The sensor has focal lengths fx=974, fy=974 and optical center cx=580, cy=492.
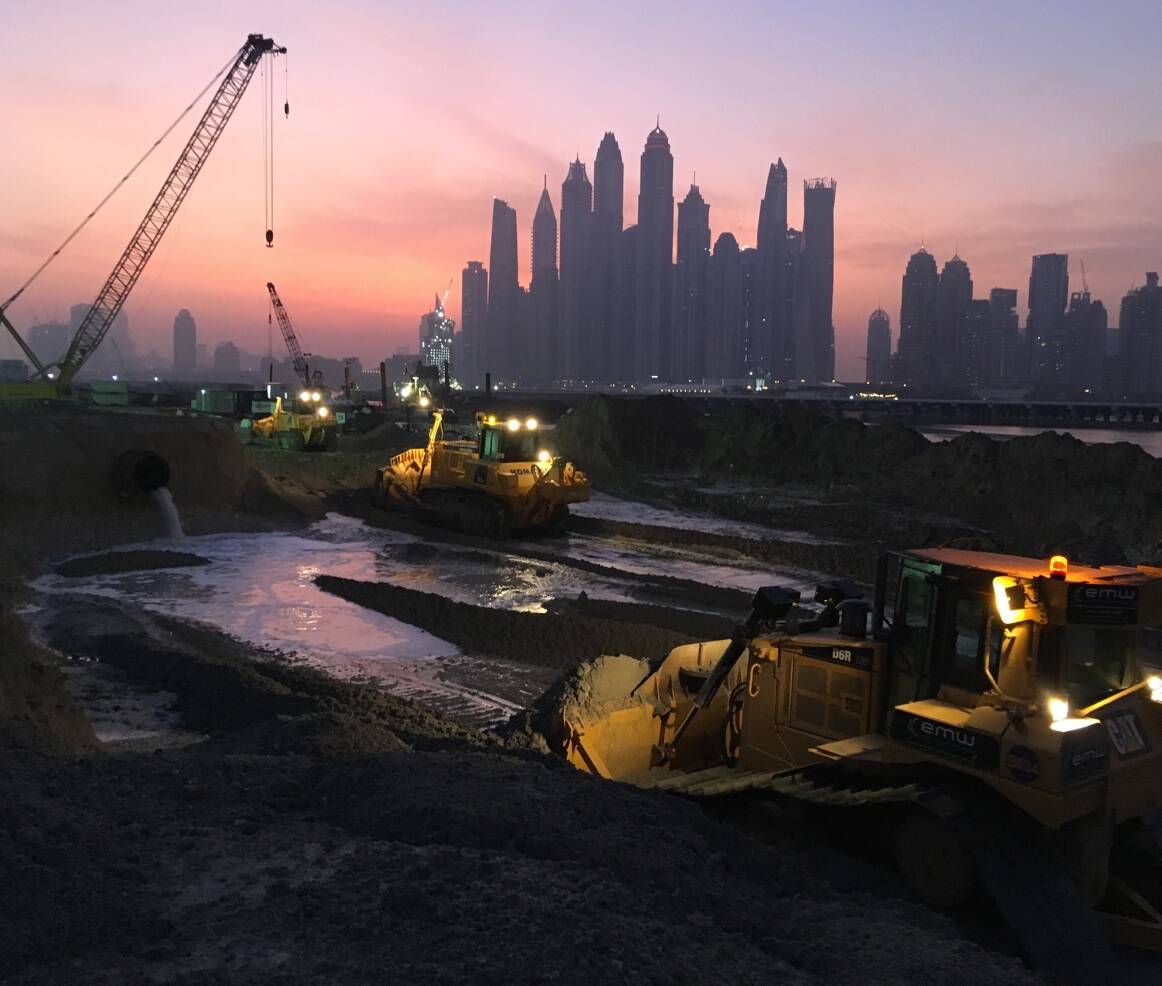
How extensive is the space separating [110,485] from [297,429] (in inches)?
519

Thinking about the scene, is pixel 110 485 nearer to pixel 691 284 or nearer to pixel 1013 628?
pixel 1013 628

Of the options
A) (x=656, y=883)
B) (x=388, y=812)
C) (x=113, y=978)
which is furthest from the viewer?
(x=388, y=812)

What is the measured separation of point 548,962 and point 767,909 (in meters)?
1.44

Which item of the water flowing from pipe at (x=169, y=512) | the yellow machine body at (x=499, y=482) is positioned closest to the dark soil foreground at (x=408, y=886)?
the yellow machine body at (x=499, y=482)

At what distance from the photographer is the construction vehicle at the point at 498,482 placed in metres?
20.0

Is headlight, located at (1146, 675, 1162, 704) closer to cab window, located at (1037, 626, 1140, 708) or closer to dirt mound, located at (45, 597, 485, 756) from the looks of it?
cab window, located at (1037, 626, 1140, 708)

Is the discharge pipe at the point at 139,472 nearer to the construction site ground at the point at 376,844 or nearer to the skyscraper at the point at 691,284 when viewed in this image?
the construction site ground at the point at 376,844

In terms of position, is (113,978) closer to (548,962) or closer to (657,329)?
(548,962)

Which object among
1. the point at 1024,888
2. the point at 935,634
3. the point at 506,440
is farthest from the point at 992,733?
the point at 506,440

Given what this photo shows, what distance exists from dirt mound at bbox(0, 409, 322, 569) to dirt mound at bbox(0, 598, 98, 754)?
9395 millimetres

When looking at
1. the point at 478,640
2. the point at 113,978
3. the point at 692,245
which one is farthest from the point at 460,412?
the point at 692,245

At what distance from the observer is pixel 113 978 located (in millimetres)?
3164

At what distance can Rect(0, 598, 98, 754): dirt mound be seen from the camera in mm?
6984

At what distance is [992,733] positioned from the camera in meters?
4.52
